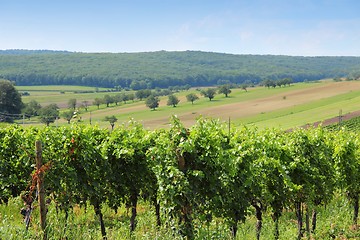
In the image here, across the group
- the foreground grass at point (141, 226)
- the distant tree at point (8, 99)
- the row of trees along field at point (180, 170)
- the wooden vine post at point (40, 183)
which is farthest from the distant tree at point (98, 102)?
the wooden vine post at point (40, 183)

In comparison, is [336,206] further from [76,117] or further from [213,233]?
[76,117]

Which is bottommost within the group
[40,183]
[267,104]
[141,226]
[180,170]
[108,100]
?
[267,104]

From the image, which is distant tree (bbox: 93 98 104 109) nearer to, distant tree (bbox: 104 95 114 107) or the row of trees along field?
distant tree (bbox: 104 95 114 107)

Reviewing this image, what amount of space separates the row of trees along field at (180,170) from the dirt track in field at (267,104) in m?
73.7

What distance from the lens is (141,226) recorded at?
14.3 m

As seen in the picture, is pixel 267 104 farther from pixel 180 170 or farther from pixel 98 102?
pixel 180 170

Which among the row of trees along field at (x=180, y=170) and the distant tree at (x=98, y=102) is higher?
the row of trees along field at (x=180, y=170)

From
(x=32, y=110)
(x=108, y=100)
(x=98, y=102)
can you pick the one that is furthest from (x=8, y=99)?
(x=108, y=100)

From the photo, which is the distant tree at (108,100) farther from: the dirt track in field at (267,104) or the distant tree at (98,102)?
the dirt track in field at (267,104)

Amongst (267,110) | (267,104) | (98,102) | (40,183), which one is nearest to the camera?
(40,183)

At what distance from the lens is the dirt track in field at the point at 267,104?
3812 inches

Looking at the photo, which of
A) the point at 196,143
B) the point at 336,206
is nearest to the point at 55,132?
the point at 196,143

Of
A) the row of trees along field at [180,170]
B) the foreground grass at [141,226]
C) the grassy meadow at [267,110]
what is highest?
the row of trees along field at [180,170]

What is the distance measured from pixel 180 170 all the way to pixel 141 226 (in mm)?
5690
